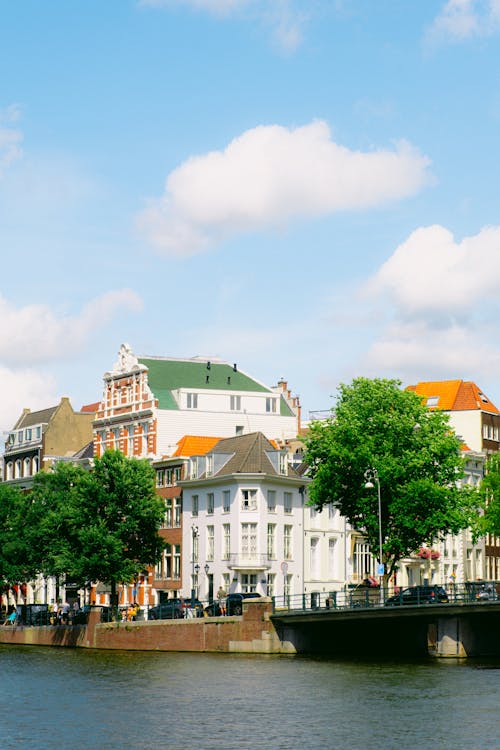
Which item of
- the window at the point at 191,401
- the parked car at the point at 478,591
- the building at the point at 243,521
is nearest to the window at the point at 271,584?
the building at the point at 243,521

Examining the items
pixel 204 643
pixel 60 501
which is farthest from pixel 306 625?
pixel 60 501

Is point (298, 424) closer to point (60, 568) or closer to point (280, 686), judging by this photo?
point (60, 568)

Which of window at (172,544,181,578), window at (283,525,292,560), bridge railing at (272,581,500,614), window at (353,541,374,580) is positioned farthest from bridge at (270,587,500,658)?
window at (172,544,181,578)

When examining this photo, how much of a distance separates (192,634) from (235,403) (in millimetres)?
50172

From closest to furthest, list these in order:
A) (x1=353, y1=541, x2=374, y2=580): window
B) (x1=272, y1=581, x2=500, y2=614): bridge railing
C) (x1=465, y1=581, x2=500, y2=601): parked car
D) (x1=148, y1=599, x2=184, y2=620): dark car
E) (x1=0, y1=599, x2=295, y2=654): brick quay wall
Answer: (x1=465, y1=581, x2=500, y2=601): parked car, (x1=272, y1=581, x2=500, y2=614): bridge railing, (x1=0, y1=599, x2=295, y2=654): brick quay wall, (x1=148, y1=599, x2=184, y2=620): dark car, (x1=353, y1=541, x2=374, y2=580): window

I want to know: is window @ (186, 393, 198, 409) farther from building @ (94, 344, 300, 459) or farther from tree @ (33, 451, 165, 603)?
tree @ (33, 451, 165, 603)

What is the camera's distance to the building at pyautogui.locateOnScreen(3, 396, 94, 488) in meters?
156

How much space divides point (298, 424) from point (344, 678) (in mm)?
75797

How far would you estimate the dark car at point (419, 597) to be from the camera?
86.6 metres

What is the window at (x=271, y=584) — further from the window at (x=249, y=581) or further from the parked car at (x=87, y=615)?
the parked car at (x=87, y=615)

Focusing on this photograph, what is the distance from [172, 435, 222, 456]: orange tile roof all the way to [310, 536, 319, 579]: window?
13.3 m

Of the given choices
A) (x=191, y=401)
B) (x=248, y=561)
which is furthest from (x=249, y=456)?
(x=191, y=401)

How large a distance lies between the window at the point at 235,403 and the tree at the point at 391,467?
3563cm

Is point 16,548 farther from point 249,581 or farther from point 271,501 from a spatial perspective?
point 271,501
